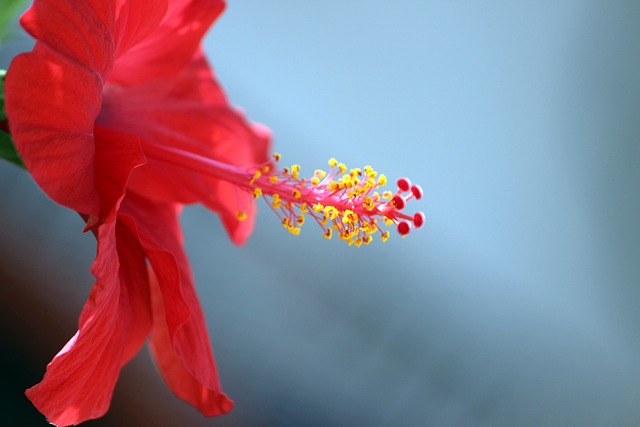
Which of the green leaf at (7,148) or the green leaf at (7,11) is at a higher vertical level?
the green leaf at (7,11)

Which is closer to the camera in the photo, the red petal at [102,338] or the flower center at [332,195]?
the red petal at [102,338]

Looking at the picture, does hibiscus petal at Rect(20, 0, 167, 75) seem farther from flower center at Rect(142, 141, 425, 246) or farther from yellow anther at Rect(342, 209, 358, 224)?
yellow anther at Rect(342, 209, 358, 224)

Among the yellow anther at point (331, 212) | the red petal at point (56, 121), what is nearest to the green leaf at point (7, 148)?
the red petal at point (56, 121)

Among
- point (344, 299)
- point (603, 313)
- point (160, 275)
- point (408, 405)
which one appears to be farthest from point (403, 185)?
point (603, 313)

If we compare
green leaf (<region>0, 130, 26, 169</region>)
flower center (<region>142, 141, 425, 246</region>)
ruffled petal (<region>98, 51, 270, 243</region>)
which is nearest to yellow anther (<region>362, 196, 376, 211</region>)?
flower center (<region>142, 141, 425, 246</region>)

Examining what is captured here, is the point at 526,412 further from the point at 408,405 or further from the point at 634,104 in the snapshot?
the point at 634,104

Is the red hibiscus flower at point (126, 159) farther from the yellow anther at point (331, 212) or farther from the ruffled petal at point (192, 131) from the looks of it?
the yellow anther at point (331, 212)

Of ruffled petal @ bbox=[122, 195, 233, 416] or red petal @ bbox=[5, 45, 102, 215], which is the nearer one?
red petal @ bbox=[5, 45, 102, 215]
